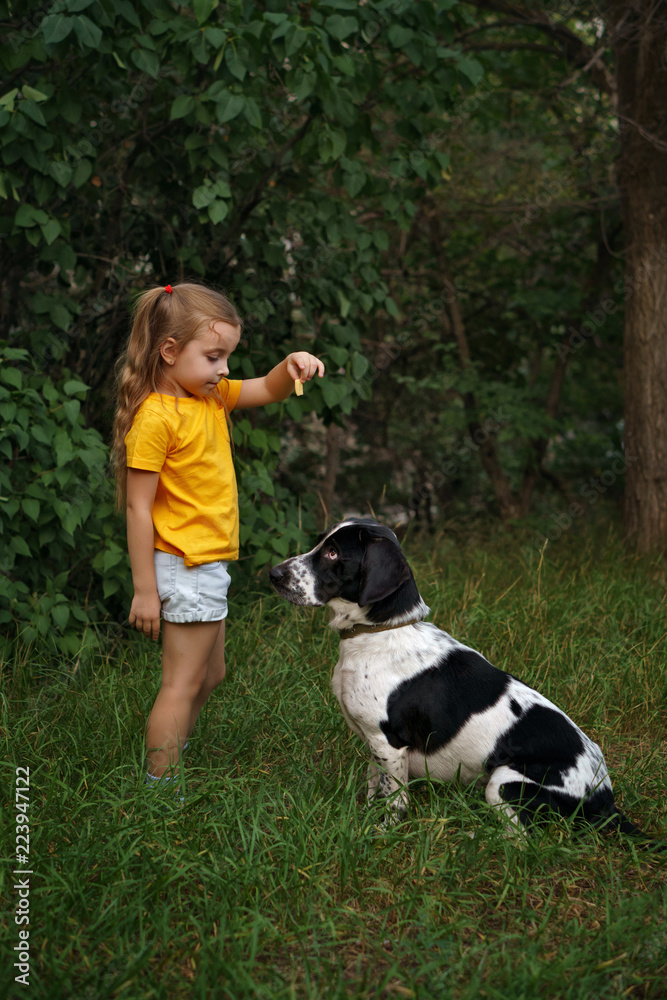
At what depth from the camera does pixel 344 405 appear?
4398mm

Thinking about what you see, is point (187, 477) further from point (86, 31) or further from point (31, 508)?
point (86, 31)

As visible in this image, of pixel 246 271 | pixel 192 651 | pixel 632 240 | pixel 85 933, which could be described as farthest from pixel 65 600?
pixel 632 240

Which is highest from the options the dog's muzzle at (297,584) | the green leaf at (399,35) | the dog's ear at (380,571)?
the green leaf at (399,35)

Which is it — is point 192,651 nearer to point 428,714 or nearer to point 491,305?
point 428,714

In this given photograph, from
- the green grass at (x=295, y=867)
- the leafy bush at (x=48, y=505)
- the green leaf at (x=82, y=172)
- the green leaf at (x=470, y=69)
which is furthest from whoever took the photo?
the green leaf at (x=470, y=69)

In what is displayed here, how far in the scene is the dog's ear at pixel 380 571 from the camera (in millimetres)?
2455

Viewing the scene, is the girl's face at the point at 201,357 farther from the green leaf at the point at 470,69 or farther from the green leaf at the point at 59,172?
the green leaf at the point at 470,69

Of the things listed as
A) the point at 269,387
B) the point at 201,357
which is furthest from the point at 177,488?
the point at 269,387

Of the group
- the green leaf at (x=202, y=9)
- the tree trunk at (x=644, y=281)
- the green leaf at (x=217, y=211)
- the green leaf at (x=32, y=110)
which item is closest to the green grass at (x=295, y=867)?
the green leaf at (x=217, y=211)

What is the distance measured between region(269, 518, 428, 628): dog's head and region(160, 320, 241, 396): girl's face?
67 centimetres

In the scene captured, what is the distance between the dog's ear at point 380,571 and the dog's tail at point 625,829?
0.98m

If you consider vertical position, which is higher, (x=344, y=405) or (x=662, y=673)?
(x=344, y=405)

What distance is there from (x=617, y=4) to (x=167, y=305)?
16.6 ft

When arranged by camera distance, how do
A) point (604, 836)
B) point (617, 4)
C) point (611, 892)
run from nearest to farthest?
point (611, 892), point (604, 836), point (617, 4)
